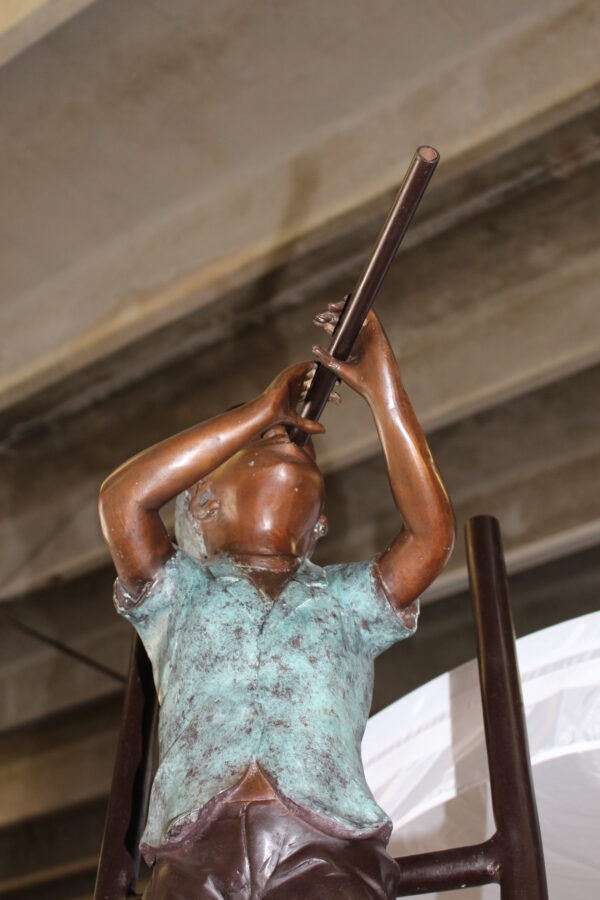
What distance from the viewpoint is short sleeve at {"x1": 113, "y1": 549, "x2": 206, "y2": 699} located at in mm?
1907

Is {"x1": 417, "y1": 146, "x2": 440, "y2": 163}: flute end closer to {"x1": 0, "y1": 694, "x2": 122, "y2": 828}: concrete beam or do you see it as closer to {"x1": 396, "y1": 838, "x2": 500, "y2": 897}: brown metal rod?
{"x1": 396, "y1": 838, "x2": 500, "y2": 897}: brown metal rod

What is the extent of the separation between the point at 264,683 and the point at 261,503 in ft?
1.01

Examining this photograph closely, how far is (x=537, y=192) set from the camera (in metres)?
4.64

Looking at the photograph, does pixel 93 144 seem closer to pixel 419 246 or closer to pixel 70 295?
pixel 70 295

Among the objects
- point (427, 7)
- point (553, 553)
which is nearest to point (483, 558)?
point (427, 7)

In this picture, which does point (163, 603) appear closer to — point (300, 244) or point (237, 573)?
point (237, 573)

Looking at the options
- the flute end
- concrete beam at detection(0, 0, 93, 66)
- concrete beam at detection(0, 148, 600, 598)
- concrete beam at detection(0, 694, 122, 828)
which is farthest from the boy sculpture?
concrete beam at detection(0, 694, 122, 828)

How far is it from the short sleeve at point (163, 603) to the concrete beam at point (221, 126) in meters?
2.86

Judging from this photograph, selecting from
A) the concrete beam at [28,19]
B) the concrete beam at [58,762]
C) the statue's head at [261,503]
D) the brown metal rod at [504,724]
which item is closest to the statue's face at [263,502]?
the statue's head at [261,503]

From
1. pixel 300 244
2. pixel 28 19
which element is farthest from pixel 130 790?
pixel 300 244

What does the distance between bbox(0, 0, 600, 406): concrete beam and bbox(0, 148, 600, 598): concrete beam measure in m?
0.37

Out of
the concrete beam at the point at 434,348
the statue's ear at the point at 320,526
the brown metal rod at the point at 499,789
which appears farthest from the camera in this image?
the concrete beam at the point at 434,348

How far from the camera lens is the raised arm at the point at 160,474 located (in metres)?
1.85

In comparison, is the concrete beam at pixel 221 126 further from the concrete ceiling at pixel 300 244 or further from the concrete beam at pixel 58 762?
the concrete beam at pixel 58 762
